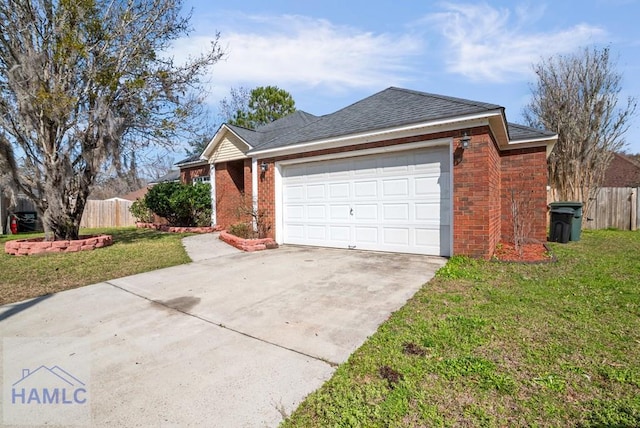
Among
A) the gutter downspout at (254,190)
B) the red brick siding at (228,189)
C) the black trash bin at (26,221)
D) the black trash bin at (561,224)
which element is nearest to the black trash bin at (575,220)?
the black trash bin at (561,224)

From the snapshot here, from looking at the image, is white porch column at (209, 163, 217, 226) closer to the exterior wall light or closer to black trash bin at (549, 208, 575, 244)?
the exterior wall light

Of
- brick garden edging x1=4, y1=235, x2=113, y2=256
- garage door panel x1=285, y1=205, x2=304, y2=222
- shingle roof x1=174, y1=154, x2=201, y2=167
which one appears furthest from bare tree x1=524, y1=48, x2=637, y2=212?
brick garden edging x1=4, y1=235, x2=113, y2=256

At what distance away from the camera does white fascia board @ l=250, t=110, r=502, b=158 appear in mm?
6109

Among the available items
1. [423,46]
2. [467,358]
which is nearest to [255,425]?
[467,358]

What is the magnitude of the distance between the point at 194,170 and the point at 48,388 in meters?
13.9

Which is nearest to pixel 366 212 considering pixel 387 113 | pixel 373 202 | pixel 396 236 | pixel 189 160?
pixel 373 202

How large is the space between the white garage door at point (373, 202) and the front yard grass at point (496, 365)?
268cm

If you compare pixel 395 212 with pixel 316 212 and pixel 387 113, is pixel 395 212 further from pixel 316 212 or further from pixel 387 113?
pixel 387 113

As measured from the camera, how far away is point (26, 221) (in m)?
16.0

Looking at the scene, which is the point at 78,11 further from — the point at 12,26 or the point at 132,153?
the point at 132,153

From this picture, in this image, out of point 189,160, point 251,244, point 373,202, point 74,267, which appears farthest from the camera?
point 189,160

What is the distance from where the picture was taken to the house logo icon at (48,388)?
87.2 inches

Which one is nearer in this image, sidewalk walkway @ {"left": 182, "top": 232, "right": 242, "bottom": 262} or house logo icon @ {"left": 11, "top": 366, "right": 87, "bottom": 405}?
house logo icon @ {"left": 11, "top": 366, "right": 87, "bottom": 405}

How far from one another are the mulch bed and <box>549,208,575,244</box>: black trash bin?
228 centimetres
